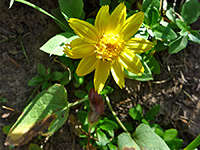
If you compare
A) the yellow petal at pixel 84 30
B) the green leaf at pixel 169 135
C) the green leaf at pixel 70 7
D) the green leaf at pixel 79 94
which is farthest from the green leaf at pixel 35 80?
the green leaf at pixel 169 135

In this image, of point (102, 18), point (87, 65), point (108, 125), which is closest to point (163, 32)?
point (102, 18)

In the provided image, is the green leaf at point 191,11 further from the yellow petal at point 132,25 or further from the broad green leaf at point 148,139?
the broad green leaf at point 148,139

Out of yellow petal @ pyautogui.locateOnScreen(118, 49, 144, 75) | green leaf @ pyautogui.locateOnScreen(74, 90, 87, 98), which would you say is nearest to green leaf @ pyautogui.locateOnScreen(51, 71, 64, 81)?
green leaf @ pyautogui.locateOnScreen(74, 90, 87, 98)

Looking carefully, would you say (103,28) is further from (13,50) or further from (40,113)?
(13,50)

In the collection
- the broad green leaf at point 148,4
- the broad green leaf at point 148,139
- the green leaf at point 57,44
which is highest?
the broad green leaf at point 148,4

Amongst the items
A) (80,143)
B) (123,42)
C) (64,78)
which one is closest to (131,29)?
(123,42)

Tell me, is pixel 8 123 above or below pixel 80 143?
above
